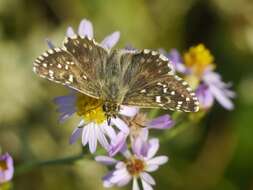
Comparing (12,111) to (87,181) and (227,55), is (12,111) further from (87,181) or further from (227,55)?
(227,55)

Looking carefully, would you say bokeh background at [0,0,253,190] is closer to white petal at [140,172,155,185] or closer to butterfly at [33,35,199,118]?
white petal at [140,172,155,185]

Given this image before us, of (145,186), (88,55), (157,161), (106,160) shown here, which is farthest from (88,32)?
(145,186)

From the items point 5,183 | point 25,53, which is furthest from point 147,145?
point 25,53

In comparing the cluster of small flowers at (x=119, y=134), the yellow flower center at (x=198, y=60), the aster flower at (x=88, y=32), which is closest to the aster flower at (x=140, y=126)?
the cluster of small flowers at (x=119, y=134)

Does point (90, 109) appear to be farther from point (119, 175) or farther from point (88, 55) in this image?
point (119, 175)

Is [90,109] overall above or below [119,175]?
above

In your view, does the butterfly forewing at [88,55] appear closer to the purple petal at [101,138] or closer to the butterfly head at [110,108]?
the butterfly head at [110,108]

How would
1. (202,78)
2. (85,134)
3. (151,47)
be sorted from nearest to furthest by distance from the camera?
(85,134)
(202,78)
(151,47)
